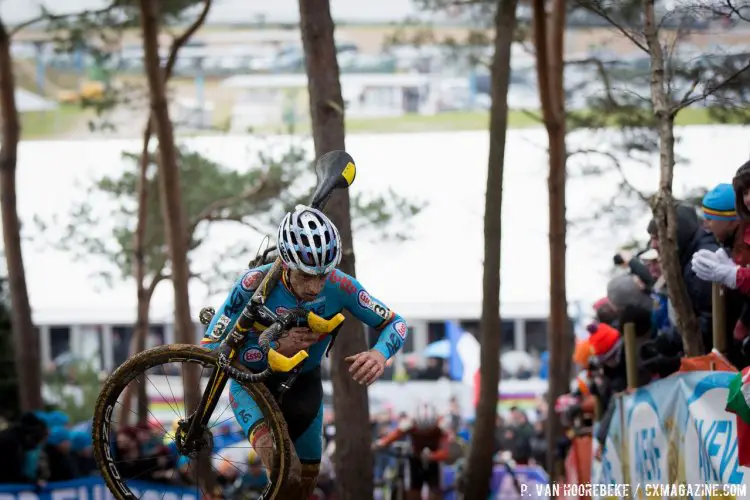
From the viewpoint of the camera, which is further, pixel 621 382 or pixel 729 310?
pixel 621 382

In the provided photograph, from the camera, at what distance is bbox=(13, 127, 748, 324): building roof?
29.5 meters

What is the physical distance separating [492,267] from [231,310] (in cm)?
1060

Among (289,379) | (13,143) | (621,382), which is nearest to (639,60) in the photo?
(13,143)

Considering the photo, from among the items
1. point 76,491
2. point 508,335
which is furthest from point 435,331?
point 76,491

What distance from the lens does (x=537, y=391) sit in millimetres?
32781

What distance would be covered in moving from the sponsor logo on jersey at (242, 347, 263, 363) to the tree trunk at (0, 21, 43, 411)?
15.8 metres

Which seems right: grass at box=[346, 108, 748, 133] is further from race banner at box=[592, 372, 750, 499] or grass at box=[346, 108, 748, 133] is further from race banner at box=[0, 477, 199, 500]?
race banner at box=[592, 372, 750, 499]

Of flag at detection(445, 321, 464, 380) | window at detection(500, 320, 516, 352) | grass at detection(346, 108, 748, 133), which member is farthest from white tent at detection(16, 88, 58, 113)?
window at detection(500, 320, 516, 352)

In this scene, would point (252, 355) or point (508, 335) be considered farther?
point (508, 335)

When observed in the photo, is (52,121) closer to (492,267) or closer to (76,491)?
(492,267)

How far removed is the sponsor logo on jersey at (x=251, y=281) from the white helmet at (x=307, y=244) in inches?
17.6

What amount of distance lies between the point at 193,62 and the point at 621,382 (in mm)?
32636

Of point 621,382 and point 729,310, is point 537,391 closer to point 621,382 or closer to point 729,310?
point 621,382

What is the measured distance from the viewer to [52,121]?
39375 mm
